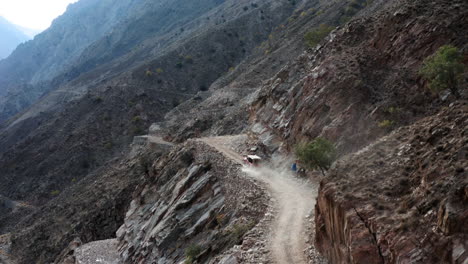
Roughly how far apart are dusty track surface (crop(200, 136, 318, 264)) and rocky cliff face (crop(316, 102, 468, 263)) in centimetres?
184

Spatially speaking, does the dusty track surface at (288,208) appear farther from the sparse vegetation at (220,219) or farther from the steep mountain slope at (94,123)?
the steep mountain slope at (94,123)

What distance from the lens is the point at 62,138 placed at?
75.6 m

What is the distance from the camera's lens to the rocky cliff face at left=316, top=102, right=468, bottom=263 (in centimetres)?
940

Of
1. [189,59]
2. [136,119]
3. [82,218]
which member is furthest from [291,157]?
[189,59]

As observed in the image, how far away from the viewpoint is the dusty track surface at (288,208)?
50.1 feet

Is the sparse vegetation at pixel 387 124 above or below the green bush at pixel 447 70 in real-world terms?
below

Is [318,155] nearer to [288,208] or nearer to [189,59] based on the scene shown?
[288,208]

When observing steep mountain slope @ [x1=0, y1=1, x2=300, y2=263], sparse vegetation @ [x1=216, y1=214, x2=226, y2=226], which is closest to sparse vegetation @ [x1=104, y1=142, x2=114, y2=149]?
steep mountain slope @ [x1=0, y1=1, x2=300, y2=263]

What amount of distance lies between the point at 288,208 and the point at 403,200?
8574 millimetres

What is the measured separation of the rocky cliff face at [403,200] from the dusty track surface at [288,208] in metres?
1.84

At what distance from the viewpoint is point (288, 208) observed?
63.3ft

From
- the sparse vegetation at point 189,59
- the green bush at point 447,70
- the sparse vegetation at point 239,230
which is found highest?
the sparse vegetation at point 189,59

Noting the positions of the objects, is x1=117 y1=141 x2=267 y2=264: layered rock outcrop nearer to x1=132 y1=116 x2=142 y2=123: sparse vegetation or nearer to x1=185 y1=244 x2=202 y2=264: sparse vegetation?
x1=185 y1=244 x2=202 y2=264: sparse vegetation

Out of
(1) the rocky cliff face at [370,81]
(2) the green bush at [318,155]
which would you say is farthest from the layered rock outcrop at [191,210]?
(1) the rocky cliff face at [370,81]
